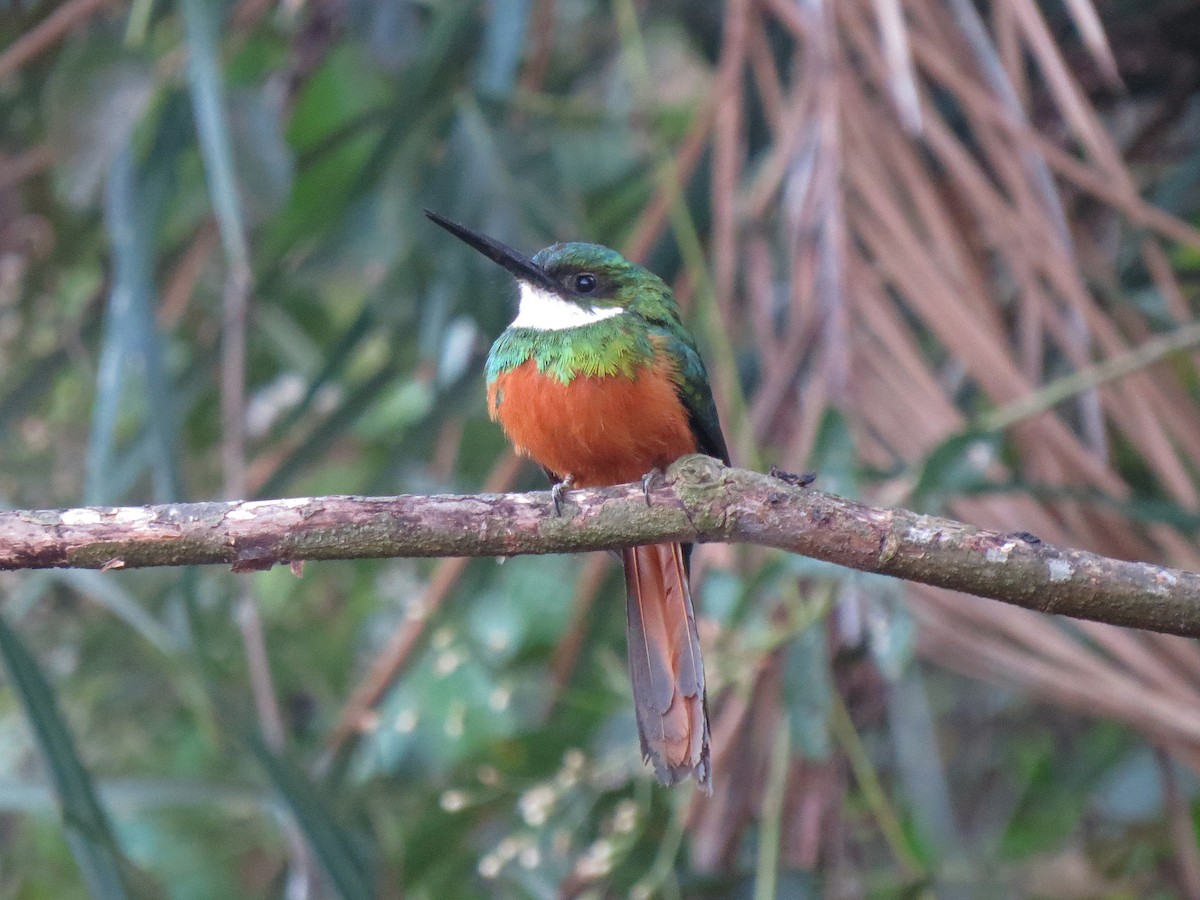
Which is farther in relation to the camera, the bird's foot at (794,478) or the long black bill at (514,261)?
the long black bill at (514,261)

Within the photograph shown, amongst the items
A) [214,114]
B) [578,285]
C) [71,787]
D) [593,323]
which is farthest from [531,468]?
[71,787]

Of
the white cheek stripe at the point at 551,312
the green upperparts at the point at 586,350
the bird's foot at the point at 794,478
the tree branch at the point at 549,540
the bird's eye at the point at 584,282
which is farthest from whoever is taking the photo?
the bird's eye at the point at 584,282

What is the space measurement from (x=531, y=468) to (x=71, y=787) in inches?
53.2

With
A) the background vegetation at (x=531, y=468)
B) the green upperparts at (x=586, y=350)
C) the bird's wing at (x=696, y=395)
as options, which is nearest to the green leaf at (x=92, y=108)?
the background vegetation at (x=531, y=468)

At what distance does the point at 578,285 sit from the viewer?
243 centimetres

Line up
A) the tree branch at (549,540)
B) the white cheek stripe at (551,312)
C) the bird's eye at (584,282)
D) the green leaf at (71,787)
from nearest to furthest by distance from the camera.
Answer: the tree branch at (549,540) < the green leaf at (71,787) < the white cheek stripe at (551,312) < the bird's eye at (584,282)

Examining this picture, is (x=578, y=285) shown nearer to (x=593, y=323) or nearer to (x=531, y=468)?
(x=593, y=323)

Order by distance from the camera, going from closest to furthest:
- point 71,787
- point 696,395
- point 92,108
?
point 71,787 < point 696,395 < point 92,108

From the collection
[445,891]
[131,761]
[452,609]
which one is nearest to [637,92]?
[452,609]

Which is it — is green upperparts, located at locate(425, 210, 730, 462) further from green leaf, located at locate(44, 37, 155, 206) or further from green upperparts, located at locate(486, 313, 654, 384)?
green leaf, located at locate(44, 37, 155, 206)

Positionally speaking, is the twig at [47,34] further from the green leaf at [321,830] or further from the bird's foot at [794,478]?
the bird's foot at [794,478]

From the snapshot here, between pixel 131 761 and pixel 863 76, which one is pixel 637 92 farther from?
pixel 131 761

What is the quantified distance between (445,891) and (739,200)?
1.72 m

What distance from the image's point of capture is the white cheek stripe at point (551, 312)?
231cm
